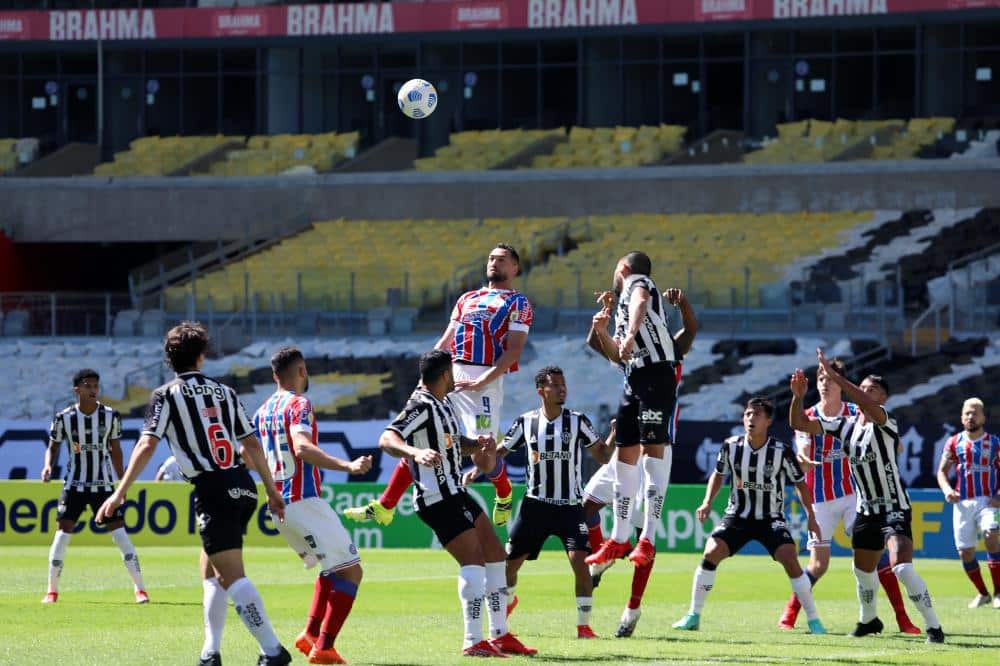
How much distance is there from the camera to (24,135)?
54.1 metres

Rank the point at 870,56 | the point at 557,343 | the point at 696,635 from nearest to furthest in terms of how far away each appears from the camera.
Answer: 1. the point at 696,635
2. the point at 557,343
3. the point at 870,56

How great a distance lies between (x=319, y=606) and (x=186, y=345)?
8.70ft

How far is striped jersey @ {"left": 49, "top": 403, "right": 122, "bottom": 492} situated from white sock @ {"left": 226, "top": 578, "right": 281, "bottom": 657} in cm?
858

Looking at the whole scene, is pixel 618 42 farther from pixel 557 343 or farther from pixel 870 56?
pixel 557 343

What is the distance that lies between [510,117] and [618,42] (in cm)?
378

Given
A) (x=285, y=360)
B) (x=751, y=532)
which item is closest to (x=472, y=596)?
(x=285, y=360)

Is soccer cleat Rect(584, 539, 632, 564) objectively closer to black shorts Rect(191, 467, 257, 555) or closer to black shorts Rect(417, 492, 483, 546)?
black shorts Rect(417, 492, 483, 546)

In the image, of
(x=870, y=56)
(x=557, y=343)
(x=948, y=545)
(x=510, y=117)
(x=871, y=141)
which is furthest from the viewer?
(x=510, y=117)

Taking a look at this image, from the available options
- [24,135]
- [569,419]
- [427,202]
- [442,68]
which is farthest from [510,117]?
[569,419]

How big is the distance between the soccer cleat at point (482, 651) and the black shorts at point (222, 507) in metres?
2.11

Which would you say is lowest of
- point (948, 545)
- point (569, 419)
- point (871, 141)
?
Answer: point (948, 545)

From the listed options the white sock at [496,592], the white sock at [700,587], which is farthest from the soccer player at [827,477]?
the white sock at [496,592]

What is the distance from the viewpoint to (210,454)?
440 inches

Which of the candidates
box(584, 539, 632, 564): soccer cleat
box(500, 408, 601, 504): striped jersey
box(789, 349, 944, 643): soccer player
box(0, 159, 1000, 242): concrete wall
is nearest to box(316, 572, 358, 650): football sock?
box(584, 539, 632, 564): soccer cleat
